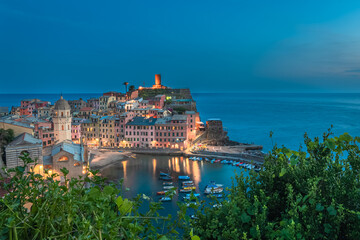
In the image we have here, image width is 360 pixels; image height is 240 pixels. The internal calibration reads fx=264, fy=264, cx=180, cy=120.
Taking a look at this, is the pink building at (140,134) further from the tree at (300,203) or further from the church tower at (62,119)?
the tree at (300,203)

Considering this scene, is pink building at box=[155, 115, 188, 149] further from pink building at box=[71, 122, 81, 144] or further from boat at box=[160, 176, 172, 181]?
pink building at box=[71, 122, 81, 144]

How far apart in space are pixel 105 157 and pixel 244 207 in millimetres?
37911

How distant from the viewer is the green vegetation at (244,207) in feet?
5.45

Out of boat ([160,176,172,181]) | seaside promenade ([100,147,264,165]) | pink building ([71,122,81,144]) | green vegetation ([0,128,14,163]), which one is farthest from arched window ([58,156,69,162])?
pink building ([71,122,81,144])

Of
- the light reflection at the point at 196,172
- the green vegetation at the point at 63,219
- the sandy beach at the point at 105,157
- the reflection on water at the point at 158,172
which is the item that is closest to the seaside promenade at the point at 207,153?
the reflection on water at the point at 158,172

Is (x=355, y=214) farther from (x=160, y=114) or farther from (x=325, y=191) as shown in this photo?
(x=160, y=114)

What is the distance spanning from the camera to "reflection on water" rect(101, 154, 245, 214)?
93.6ft

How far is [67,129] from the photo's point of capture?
3694 cm

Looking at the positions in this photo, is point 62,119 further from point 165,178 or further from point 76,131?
point 165,178

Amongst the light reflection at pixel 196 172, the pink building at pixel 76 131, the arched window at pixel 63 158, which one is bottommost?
the light reflection at pixel 196 172

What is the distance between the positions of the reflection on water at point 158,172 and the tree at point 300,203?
21274 mm

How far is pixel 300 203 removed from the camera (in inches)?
130

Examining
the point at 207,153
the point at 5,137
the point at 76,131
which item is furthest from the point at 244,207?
the point at 76,131

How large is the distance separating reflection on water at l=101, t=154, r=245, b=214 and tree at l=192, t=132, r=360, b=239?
21274mm
